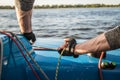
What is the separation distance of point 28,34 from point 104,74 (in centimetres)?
108

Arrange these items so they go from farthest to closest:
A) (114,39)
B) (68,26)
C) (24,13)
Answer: (68,26) < (24,13) < (114,39)

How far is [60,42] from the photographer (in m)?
3.25

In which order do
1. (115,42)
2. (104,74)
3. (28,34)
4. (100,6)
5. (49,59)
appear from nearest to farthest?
(115,42)
(104,74)
(49,59)
(28,34)
(100,6)

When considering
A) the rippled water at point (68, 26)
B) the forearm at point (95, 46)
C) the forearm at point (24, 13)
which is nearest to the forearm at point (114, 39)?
the forearm at point (95, 46)

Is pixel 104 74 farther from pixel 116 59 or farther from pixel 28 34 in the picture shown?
pixel 28 34

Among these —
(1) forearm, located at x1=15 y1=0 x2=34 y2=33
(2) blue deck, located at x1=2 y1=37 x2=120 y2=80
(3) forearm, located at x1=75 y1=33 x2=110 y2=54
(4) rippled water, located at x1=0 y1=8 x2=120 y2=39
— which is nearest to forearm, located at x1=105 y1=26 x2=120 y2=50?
(3) forearm, located at x1=75 y1=33 x2=110 y2=54

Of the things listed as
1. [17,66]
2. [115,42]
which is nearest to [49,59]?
[17,66]

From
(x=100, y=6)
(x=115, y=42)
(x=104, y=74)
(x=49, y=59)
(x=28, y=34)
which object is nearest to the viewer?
(x=115, y=42)

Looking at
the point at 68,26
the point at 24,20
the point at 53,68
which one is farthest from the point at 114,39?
the point at 68,26

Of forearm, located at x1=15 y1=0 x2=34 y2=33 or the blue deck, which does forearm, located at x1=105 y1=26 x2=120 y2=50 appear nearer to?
the blue deck

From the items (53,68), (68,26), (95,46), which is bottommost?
(68,26)

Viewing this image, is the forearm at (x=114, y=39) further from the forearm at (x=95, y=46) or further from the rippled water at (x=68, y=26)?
the rippled water at (x=68, y=26)

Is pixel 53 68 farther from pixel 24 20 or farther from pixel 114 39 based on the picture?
pixel 24 20

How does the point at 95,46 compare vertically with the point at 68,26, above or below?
above
